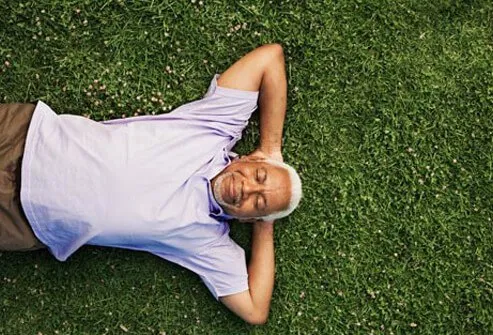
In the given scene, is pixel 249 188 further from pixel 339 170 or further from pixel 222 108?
pixel 339 170

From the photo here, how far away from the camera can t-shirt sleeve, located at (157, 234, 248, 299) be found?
13.4 ft

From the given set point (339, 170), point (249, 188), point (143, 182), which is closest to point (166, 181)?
point (143, 182)

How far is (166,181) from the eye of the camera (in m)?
3.81

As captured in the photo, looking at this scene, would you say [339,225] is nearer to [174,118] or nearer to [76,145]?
[174,118]

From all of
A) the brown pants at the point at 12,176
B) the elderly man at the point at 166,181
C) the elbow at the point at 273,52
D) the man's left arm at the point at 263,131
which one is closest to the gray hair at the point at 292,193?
the elderly man at the point at 166,181

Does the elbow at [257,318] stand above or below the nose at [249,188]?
below

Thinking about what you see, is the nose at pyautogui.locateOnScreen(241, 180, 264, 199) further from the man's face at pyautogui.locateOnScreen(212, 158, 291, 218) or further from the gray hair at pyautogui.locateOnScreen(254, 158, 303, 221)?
the gray hair at pyautogui.locateOnScreen(254, 158, 303, 221)

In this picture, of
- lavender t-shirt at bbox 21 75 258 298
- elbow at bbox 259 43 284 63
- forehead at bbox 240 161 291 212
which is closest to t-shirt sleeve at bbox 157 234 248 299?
lavender t-shirt at bbox 21 75 258 298

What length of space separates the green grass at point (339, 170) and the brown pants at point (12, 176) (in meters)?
0.50

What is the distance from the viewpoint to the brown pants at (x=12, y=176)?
370 cm

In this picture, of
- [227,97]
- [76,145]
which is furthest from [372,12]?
[76,145]

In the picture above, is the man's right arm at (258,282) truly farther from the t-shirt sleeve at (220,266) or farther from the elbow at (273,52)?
the elbow at (273,52)

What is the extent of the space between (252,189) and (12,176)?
4.43 ft

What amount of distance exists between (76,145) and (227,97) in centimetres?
94
